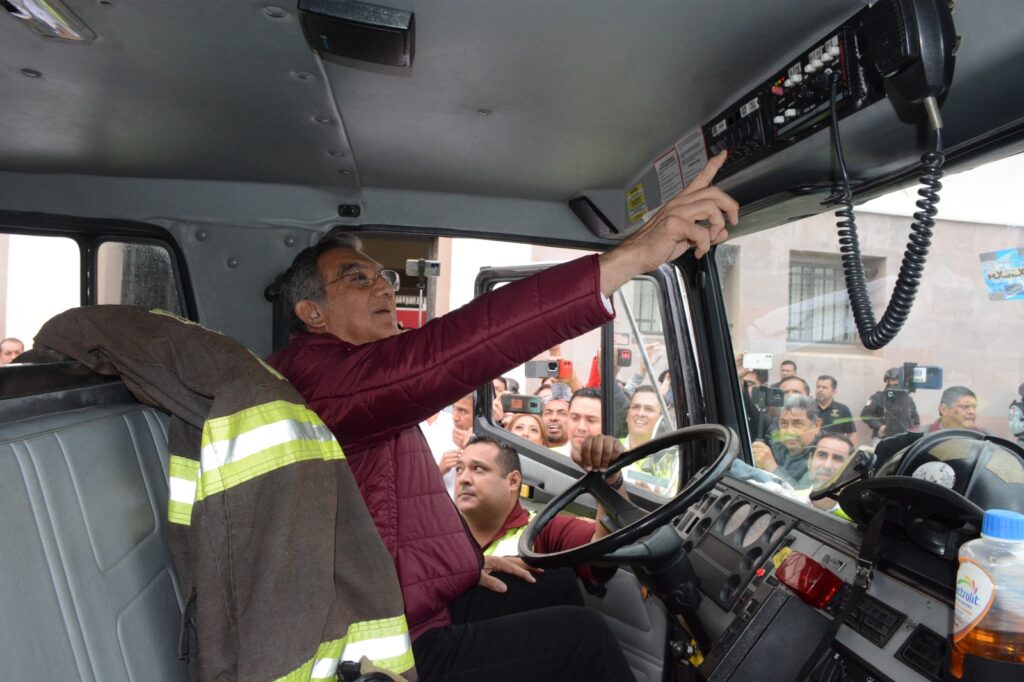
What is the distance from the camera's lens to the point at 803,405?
2320mm

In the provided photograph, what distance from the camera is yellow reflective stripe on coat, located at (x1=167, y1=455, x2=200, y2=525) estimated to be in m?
1.28

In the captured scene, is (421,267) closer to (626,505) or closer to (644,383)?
(644,383)

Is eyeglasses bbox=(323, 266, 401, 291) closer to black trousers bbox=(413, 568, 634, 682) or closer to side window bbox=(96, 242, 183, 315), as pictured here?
side window bbox=(96, 242, 183, 315)

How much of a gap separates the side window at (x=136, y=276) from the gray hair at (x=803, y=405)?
2115mm

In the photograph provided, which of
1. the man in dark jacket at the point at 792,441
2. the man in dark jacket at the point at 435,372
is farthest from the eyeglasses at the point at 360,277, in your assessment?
the man in dark jacket at the point at 792,441

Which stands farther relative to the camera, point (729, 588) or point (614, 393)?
point (614, 393)

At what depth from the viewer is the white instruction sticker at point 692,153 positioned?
6.33ft

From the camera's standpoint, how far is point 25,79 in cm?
172

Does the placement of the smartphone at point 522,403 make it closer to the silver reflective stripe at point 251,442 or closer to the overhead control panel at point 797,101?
the overhead control panel at point 797,101

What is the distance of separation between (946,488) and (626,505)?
2.90 ft

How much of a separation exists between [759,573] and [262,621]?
1221 mm

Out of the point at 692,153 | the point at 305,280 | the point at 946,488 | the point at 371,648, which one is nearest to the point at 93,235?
the point at 305,280

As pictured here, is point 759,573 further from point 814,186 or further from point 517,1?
point 517,1

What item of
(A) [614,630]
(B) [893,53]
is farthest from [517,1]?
(A) [614,630]
